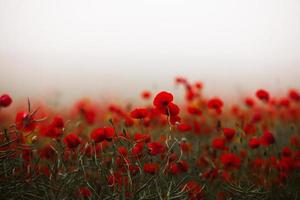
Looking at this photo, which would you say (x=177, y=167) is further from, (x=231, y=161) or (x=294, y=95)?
(x=294, y=95)

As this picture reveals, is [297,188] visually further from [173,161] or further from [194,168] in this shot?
[173,161]

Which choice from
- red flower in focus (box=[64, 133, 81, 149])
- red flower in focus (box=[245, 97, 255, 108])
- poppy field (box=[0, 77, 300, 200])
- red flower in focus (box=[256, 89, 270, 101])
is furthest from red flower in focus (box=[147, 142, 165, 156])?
red flower in focus (box=[245, 97, 255, 108])

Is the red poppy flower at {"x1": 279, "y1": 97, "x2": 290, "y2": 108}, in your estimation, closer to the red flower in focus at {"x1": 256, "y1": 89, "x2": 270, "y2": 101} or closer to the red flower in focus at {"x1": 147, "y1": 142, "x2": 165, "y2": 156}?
the red flower in focus at {"x1": 256, "y1": 89, "x2": 270, "y2": 101}

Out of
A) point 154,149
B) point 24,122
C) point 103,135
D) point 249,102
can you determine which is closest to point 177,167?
point 154,149

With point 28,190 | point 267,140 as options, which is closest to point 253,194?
point 267,140

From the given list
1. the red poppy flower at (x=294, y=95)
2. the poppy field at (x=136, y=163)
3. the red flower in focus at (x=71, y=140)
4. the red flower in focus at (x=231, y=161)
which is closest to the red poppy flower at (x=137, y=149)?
the poppy field at (x=136, y=163)

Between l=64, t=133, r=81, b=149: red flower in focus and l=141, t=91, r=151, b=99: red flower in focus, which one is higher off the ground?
l=64, t=133, r=81, b=149: red flower in focus

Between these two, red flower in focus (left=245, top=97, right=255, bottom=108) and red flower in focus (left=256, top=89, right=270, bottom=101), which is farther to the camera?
red flower in focus (left=245, top=97, right=255, bottom=108)
